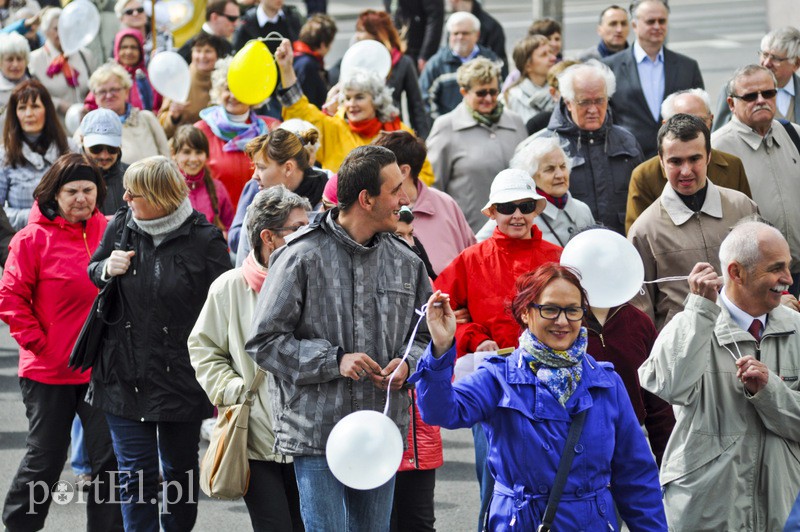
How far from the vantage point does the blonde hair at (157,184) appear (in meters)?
6.57

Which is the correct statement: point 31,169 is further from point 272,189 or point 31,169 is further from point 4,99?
point 272,189

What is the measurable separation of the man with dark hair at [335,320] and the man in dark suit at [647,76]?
513cm

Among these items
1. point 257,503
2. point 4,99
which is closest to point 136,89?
point 4,99

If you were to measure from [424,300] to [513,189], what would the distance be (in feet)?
4.26

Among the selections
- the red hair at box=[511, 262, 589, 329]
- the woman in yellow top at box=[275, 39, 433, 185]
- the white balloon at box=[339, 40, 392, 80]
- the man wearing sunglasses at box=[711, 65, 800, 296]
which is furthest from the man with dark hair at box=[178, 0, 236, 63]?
the red hair at box=[511, 262, 589, 329]

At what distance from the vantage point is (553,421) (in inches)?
183

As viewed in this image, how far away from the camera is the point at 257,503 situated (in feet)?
19.6

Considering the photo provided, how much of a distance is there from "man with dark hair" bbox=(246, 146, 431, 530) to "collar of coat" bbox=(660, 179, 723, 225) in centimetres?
217

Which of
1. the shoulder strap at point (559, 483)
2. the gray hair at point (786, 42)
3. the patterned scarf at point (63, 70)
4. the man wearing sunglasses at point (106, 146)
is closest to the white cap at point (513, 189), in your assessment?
the shoulder strap at point (559, 483)

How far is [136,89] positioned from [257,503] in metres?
6.63

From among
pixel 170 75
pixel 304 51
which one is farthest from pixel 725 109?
pixel 170 75

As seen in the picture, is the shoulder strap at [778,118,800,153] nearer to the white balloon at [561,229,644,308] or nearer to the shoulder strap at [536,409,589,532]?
the white balloon at [561,229,644,308]

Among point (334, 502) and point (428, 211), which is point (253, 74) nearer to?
point (428, 211)

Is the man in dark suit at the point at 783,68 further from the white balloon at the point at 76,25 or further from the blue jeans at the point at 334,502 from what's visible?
the white balloon at the point at 76,25
